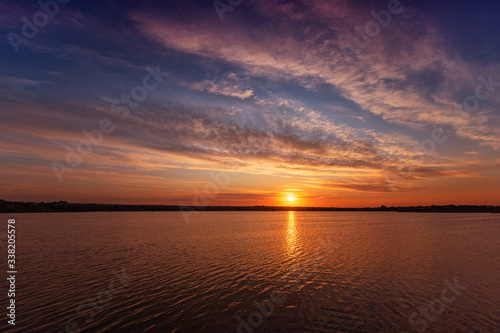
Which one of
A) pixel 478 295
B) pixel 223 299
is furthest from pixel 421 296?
pixel 223 299

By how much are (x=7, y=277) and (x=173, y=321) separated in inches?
887

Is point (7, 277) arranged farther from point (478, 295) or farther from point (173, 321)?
point (478, 295)

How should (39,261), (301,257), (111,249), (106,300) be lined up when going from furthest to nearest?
1. (111,249)
2. (301,257)
3. (39,261)
4. (106,300)

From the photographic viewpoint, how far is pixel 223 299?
834 inches

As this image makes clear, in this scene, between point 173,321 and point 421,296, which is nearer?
point 173,321

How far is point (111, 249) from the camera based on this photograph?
144 ft

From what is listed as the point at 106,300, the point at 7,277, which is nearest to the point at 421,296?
the point at 106,300

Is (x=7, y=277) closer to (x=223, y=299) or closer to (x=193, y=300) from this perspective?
(x=193, y=300)

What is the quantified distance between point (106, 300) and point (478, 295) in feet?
108

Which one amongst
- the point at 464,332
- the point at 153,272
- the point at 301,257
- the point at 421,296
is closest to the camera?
the point at 464,332

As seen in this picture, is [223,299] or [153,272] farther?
[153,272]

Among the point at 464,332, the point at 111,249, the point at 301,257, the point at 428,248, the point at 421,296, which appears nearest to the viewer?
the point at 464,332

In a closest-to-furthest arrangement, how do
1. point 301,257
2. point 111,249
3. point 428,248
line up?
point 301,257
point 111,249
point 428,248

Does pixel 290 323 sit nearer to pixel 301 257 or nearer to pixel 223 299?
pixel 223 299
